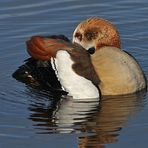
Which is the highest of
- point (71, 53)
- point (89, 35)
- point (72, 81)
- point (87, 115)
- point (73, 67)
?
point (89, 35)

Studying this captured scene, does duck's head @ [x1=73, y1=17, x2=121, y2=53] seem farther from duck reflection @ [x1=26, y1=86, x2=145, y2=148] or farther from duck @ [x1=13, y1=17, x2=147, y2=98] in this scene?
duck reflection @ [x1=26, y1=86, x2=145, y2=148]

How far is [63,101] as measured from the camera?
12.2 metres

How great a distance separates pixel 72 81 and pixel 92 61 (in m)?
0.40

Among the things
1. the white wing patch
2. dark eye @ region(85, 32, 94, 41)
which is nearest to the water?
the white wing patch

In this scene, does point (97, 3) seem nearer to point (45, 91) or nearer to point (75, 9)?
point (75, 9)

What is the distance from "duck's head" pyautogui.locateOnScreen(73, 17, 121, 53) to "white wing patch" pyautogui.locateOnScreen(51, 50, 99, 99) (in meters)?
0.54

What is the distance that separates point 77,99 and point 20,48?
2.44 meters

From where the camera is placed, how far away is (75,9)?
15.9m

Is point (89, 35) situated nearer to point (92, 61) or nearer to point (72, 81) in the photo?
point (92, 61)

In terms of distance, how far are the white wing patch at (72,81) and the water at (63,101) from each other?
0.14 metres

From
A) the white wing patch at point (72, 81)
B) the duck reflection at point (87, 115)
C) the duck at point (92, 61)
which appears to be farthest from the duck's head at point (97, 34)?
the duck reflection at point (87, 115)

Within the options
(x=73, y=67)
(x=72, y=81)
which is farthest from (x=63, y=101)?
(x=73, y=67)

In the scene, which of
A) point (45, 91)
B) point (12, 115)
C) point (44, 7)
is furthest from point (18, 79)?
point (44, 7)

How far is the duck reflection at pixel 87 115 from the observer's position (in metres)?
10.8
